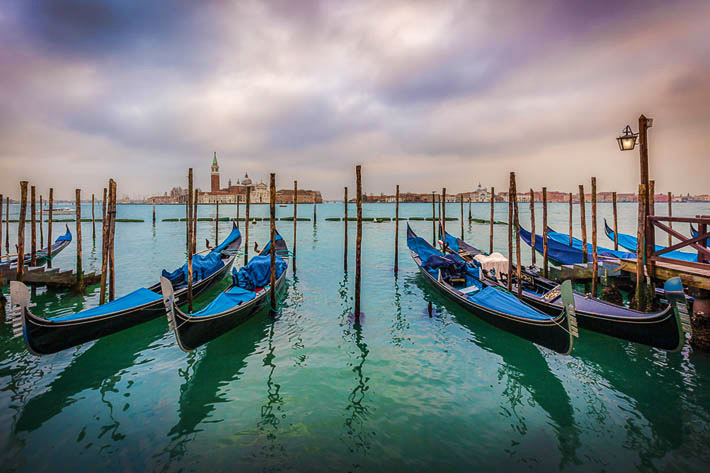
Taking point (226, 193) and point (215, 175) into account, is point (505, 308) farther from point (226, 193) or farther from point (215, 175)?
point (226, 193)

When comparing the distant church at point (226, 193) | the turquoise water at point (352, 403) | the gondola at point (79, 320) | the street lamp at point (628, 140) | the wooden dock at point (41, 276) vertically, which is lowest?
the turquoise water at point (352, 403)

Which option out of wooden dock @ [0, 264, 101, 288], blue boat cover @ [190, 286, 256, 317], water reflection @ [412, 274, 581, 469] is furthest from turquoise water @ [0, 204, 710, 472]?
wooden dock @ [0, 264, 101, 288]

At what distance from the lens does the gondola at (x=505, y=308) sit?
4.19 metres

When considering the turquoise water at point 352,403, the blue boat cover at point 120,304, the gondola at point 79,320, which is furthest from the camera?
the blue boat cover at point 120,304

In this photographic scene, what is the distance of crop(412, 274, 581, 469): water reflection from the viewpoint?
11.1ft

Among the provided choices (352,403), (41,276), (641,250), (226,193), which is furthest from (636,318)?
(226,193)

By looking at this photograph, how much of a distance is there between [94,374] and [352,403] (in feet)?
11.8

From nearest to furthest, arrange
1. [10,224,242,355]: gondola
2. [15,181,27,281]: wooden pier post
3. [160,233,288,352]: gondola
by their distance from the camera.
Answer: [10,224,242,355]: gondola, [160,233,288,352]: gondola, [15,181,27,281]: wooden pier post

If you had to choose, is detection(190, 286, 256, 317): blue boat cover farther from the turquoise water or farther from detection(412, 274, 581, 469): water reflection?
detection(412, 274, 581, 469): water reflection

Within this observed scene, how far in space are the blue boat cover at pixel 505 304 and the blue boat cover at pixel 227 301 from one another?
4.38 meters

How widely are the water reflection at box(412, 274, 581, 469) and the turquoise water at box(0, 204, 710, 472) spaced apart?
0.8 inches

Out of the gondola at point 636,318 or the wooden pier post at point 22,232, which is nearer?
the gondola at point 636,318

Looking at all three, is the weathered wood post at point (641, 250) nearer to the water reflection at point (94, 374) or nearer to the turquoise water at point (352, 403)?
the turquoise water at point (352, 403)

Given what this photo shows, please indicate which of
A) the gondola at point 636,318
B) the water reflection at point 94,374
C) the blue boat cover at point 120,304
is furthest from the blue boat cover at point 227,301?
the gondola at point 636,318
